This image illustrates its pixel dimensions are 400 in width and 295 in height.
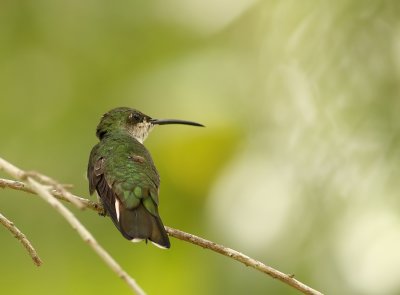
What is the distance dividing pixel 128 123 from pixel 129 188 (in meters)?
1.16

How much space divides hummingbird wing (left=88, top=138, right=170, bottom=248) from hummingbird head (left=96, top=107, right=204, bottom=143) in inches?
15.3

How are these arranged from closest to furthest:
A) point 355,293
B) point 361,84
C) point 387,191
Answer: point 355,293, point 387,191, point 361,84


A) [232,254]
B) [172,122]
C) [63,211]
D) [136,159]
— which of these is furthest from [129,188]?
[63,211]

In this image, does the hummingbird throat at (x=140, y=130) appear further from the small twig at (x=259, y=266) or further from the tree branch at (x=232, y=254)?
the small twig at (x=259, y=266)

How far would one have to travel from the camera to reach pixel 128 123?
207 inches

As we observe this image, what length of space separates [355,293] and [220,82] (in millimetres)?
2172

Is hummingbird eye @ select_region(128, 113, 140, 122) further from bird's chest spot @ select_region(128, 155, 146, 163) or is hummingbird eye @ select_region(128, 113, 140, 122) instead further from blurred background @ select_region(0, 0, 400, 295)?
bird's chest spot @ select_region(128, 155, 146, 163)

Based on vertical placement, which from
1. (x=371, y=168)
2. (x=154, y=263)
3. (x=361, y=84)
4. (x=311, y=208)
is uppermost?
(x=361, y=84)

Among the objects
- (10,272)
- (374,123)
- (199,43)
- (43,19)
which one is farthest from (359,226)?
(43,19)

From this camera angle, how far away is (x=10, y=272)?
5688 mm

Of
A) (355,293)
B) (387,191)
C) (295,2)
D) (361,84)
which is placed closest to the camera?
(355,293)

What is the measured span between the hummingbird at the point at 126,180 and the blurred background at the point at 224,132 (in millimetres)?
530

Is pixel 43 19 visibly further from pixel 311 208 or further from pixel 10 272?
pixel 311 208

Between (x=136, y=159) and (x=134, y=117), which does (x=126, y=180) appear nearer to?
(x=136, y=159)
